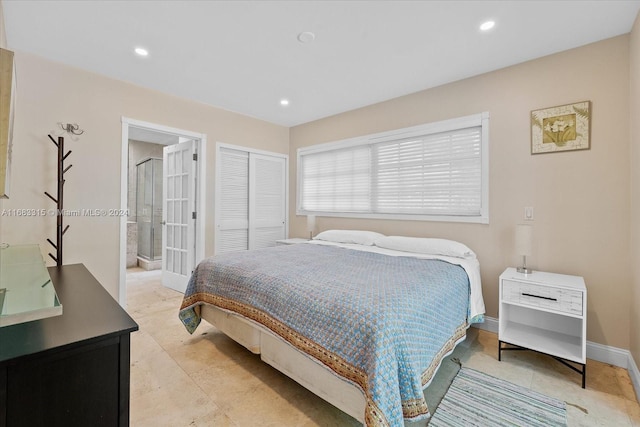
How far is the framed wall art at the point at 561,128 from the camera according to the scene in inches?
95.5

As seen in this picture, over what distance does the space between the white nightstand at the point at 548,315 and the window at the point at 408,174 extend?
0.80 m

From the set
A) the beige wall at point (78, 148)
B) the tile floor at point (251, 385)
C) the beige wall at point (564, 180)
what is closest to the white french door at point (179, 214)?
the beige wall at point (78, 148)

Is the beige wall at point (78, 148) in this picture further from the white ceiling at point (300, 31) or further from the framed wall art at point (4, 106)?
the framed wall art at point (4, 106)

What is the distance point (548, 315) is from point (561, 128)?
1.63 meters

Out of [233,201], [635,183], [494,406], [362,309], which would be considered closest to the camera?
[362,309]

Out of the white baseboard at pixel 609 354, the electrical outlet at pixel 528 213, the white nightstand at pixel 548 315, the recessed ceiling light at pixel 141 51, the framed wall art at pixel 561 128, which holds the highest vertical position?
the recessed ceiling light at pixel 141 51

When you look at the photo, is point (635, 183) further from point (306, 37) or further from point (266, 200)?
point (266, 200)

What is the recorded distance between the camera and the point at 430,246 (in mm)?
2926

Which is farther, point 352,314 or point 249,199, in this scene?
point 249,199

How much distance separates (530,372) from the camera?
2.19m

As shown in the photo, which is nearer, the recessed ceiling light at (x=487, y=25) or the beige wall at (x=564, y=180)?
the recessed ceiling light at (x=487, y=25)

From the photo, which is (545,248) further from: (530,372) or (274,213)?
(274,213)

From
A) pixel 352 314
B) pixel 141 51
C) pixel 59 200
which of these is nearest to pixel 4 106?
pixel 352 314

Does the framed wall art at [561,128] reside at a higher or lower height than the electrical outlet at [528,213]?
higher
